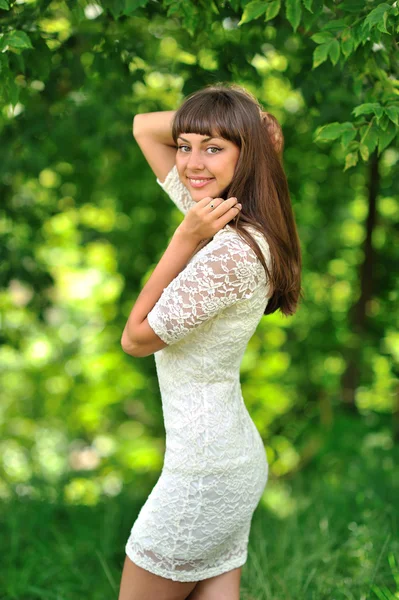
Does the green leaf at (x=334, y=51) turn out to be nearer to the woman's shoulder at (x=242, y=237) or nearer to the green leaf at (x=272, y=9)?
the green leaf at (x=272, y=9)

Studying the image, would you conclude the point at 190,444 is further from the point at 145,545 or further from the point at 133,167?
the point at 133,167

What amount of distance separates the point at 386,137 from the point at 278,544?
201 cm

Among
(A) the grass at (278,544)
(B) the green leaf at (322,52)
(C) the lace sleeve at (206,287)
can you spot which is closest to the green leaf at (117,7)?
(B) the green leaf at (322,52)

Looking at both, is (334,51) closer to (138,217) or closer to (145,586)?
(145,586)

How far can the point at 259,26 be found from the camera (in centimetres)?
286

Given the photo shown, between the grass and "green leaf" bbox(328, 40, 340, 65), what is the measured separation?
5.83ft

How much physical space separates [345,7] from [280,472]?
3786mm

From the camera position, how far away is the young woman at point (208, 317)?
1808 mm

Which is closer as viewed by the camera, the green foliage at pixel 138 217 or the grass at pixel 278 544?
the green foliage at pixel 138 217

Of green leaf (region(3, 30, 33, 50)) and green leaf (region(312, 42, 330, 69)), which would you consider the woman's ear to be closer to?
green leaf (region(312, 42, 330, 69))

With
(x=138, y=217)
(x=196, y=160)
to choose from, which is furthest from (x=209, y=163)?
(x=138, y=217)

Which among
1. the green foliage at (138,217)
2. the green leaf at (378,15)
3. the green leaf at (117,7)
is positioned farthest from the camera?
the green foliage at (138,217)

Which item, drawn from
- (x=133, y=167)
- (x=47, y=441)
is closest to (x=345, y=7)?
(x=133, y=167)

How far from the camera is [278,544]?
3350 millimetres
